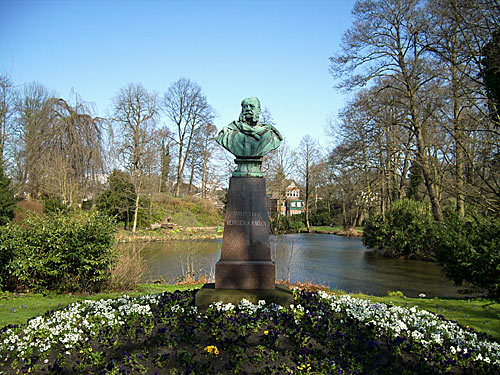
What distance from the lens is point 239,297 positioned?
16.9 feet

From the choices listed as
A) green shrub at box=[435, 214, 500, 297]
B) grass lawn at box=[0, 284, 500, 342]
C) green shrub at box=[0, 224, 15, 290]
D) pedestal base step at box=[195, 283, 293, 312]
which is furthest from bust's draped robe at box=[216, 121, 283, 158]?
green shrub at box=[435, 214, 500, 297]

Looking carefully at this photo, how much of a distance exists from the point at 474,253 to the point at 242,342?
7272mm

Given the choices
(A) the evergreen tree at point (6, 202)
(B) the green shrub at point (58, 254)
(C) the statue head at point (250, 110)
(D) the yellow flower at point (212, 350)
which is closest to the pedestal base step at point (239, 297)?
(D) the yellow flower at point (212, 350)

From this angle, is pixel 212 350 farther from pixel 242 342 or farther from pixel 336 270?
pixel 336 270

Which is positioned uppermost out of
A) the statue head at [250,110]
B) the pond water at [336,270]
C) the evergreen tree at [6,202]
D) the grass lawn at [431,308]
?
the statue head at [250,110]

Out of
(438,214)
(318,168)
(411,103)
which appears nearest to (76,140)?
(411,103)

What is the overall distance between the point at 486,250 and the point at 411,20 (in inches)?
465

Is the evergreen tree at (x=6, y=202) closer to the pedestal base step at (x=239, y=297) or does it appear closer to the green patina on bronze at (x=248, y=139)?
the green patina on bronze at (x=248, y=139)

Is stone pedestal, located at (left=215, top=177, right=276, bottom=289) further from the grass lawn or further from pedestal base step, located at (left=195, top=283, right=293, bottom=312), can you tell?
the grass lawn

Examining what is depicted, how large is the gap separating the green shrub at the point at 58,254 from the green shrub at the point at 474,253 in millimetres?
8829

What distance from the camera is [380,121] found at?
1652cm

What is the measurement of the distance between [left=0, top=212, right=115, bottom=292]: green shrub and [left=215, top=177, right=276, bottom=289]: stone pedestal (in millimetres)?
4436

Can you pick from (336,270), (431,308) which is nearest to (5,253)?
(431,308)

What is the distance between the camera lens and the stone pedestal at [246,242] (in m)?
5.39
